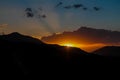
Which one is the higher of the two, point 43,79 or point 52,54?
point 52,54

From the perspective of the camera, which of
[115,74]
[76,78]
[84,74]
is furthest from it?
[115,74]

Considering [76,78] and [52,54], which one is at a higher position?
[52,54]

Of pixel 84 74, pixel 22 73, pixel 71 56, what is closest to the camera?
pixel 22 73

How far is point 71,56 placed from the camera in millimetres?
169625

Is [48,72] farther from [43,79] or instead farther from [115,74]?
[115,74]

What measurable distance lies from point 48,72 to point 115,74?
Result: 3738 cm

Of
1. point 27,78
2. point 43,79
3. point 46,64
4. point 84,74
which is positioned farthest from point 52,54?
point 27,78

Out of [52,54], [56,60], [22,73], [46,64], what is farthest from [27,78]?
[52,54]

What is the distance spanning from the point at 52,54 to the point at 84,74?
116 ft

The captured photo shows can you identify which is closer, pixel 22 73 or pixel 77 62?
pixel 22 73

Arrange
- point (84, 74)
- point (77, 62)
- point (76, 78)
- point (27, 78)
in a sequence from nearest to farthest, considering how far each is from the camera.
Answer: point (27, 78) < point (76, 78) < point (84, 74) < point (77, 62)

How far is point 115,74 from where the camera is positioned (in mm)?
144125

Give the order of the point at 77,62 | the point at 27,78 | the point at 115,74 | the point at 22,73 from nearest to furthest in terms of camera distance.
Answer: the point at 27,78
the point at 22,73
the point at 115,74
the point at 77,62

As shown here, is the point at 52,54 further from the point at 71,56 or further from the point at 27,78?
the point at 27,78
